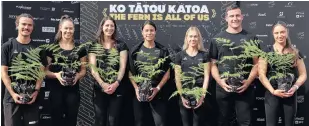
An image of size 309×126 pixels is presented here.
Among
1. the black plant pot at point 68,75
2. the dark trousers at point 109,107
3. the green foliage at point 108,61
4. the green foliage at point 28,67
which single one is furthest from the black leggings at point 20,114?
the green foliage at point 108,61

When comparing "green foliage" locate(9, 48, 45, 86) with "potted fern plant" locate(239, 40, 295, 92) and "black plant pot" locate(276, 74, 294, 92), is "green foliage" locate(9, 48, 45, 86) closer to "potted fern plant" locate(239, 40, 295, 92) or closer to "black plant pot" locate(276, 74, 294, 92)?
"potted fern plant" locate(239, 40, 295, 92)

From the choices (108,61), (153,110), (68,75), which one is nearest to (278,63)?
(153,110)

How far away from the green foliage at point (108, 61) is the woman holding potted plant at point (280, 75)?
1.80 m

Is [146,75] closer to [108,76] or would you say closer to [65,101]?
[108,76]

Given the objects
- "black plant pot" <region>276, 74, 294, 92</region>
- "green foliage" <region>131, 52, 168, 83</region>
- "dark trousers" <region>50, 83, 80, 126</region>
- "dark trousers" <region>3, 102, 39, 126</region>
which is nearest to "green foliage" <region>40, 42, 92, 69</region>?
"dark trousers" <region>50, 83, 80, 126</region>

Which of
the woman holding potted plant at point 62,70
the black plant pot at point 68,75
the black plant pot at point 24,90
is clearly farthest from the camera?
the woman holding potted plant at point 62,70

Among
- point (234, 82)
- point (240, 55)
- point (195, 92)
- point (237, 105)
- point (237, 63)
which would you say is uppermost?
point (240, 55)

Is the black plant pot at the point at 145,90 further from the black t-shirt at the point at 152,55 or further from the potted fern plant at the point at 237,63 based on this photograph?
the potted fern plant at the point at 237,63

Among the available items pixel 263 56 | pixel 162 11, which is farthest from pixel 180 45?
pixel 263 56

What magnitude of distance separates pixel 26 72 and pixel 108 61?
996 millimetres

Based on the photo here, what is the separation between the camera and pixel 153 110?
16.8 ft

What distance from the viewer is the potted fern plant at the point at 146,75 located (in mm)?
4832

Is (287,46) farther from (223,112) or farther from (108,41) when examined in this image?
(108,41)

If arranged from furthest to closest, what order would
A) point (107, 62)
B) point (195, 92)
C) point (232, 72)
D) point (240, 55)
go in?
point (107, 62) → point (232, 72) → point (240, 55) → point (195, 92)
